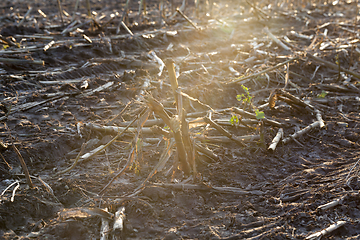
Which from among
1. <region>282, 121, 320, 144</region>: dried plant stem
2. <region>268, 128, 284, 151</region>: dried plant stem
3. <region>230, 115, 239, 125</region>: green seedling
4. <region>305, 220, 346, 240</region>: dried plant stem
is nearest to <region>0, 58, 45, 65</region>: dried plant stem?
<region>230, 115, 239, 125</region>: green seedling

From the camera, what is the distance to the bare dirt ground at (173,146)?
11.1 feet

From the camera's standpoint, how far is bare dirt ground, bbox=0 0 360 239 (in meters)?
3.38

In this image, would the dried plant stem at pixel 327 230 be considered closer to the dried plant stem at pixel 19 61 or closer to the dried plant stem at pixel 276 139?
the dried plant stem at pixel 276 139

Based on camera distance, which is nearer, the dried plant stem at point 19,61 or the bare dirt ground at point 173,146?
the bare dirt ground at point 173,146

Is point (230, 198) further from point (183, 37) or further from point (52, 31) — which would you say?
point (52, 31)

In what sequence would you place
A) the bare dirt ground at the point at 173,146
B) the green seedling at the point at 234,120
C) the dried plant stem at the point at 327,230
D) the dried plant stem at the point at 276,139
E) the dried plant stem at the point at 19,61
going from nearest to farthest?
the dried plant stem at the point at 327,230 → the bare dirt ground at the point at 173,146 → the dried plant stem at the point at 276,139 → the green seedling at the point at 234,120 → the dried plant stem at the point at 19,61

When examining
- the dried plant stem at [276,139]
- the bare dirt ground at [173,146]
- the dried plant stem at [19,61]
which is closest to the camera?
the bare dirt ground at [173,146]

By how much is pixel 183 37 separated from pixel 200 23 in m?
3.26

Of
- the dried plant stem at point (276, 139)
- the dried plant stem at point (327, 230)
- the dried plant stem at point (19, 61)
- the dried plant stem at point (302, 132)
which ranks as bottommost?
the dried plant stem at point (302, 132)

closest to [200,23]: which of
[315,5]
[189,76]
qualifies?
[189,76]

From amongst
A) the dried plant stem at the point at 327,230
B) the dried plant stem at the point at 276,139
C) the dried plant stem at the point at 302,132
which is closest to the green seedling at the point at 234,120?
the dried plant stem at the point at 276,139

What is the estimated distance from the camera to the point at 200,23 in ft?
48.9

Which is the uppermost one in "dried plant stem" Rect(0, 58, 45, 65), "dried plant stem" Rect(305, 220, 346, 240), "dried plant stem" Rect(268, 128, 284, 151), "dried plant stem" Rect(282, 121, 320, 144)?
"dried plant stem" Rect(0, 58, 45, 65)

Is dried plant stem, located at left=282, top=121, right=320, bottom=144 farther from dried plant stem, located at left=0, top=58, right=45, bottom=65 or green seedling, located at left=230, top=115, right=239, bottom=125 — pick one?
dried plant stem, located at left=0, top=58, right=45, bottom=65
